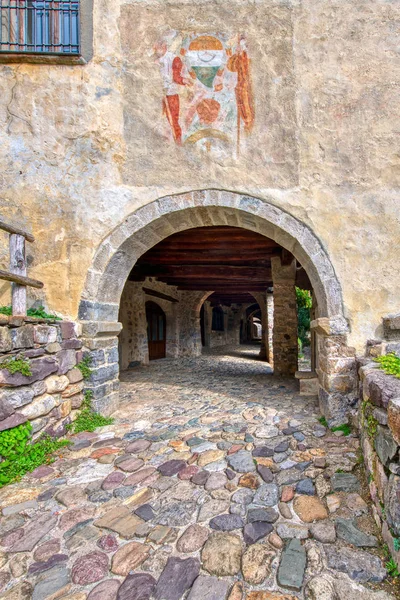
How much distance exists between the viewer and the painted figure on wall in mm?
3461

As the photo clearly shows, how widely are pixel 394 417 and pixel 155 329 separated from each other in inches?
370

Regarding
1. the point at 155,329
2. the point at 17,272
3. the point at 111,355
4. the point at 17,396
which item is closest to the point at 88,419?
the point at 111,355

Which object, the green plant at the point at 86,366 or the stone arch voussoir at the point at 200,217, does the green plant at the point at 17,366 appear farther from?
the stone arch voussoir at the point at 200,217

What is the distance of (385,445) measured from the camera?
169 cm

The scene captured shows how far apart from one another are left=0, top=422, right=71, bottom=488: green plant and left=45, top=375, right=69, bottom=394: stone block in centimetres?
39

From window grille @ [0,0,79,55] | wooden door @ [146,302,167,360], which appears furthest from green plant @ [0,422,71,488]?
wooden door @ [146,302,167,360]

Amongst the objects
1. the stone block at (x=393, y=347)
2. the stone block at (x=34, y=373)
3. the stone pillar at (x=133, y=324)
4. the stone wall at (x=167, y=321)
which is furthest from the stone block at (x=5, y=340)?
the stone pillar at (x=133, y=324)

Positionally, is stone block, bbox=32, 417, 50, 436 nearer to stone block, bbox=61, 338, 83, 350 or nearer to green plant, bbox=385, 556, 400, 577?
stone block, bbox=61, 338, 83, 350

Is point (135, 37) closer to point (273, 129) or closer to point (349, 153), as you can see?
point (273, 129)

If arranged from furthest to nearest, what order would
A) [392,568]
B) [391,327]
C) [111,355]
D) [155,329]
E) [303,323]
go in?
1. [303,323]
2. [155,329]
3. [111,355]
4. [391,327]
5. [392,568]

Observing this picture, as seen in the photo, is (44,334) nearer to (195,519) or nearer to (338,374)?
(195,519)

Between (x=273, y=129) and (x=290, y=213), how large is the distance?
946 millimetres

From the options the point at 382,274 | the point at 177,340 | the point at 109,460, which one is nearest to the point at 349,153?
the point at 382,274

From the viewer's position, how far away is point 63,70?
353cm
